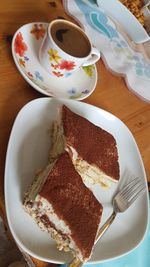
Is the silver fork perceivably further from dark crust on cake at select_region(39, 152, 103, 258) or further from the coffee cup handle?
the coffee cup handle

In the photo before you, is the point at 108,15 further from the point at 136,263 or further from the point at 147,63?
the point at 136,263

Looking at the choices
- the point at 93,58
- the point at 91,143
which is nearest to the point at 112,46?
the point at 93,58

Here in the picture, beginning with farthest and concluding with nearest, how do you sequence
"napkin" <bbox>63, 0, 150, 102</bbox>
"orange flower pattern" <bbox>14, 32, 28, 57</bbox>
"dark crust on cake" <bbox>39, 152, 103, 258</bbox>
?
1. "napkin" <bbox>63, 0, 150, 102</bbox>
2. "orange flower pattern" <bbox>14, 32, 28, 57</bbox>
3. "dark crust on cake" <bbox>39, 152, 103, 258</bbox>

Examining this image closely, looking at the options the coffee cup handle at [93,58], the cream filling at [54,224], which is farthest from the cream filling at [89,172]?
the coffee cup handle at [93,58]

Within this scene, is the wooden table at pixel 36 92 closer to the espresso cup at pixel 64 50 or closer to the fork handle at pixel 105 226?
the espresso cup at pixel 64 50

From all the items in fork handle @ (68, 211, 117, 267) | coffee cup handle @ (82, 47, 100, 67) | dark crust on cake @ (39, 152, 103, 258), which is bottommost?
fork handle @ (68, 211, 117, 267)

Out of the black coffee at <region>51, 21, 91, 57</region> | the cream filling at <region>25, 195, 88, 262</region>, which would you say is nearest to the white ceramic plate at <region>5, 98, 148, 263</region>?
the cream filling at <region>25, 195, 88, 262</region>
